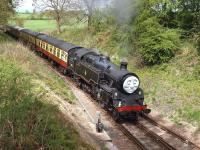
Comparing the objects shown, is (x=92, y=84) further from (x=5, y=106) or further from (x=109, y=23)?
(x=109, y=23)

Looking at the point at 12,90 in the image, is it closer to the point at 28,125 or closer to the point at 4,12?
the point at 28,125

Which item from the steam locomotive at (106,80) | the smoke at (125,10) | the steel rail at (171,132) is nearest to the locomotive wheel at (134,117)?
the steam locomotive at (106,80)

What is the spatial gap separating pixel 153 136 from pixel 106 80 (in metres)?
4.89

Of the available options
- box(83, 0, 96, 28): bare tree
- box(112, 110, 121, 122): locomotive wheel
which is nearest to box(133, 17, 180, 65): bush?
box(112, 110, 121, 122): locomotive wheel

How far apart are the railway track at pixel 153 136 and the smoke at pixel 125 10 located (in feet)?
44.0

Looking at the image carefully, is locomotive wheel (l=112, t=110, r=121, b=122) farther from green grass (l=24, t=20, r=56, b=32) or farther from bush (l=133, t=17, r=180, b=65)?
green grass (l=24, t=20, r=56, b=32)

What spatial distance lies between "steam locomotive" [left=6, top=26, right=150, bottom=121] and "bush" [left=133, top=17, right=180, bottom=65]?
4.57 metres

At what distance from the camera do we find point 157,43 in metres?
26.3

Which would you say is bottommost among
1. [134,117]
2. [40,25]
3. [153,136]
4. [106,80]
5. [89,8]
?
[153,136]

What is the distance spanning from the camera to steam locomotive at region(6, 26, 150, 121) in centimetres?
1831

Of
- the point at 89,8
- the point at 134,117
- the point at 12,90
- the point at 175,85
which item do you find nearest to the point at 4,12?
the point at 89,8

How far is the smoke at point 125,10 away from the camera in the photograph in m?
30.2

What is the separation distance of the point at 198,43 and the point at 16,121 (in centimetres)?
1734

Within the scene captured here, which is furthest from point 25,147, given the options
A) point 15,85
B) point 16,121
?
point 15,85
